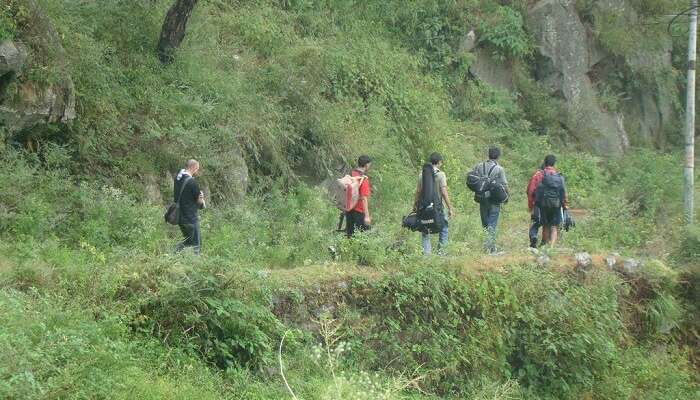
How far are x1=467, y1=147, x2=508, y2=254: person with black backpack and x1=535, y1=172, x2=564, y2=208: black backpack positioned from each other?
0.56 meters

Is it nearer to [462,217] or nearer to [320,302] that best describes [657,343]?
[462,217]

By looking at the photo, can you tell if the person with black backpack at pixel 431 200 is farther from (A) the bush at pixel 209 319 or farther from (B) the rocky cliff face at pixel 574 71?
(B) the rocky cliff face at pixel 574 71

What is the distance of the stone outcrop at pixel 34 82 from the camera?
Result: 12.1m

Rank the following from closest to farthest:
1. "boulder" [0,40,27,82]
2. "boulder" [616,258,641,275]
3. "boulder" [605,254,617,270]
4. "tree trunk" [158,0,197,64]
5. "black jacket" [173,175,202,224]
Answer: "black jacket" [173,175,202,224] → "boulder" [0,40,27,82] → "boulder" [605,254,617,270] → "boulder" [616,258,641,275] → "tree trunk" [158,0,197,64]

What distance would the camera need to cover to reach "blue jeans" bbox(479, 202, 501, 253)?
13.1 meters

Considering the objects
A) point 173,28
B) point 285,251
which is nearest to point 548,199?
point 285,251

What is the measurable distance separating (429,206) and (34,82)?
587 centimetres

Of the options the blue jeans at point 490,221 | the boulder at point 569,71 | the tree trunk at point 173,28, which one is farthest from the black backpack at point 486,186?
the boulder at point 569,71

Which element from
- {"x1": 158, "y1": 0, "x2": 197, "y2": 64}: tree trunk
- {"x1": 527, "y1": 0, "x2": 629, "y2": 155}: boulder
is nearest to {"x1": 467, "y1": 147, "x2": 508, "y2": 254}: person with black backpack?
{"x1": 158, "y1": 0, "x2": 197, "y2": 64}: tree trunk

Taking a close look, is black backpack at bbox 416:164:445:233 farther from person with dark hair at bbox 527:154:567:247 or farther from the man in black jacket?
the man in black jacket

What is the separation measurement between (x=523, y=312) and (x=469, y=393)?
59.8 inches

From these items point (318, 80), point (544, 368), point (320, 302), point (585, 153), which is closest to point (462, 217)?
point (318, 80)

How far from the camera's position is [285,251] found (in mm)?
12117

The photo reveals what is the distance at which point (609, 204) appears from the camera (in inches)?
751
